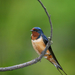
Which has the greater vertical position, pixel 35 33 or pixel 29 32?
pixel 35 33

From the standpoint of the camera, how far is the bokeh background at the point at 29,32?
118 inches

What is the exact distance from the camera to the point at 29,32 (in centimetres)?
321

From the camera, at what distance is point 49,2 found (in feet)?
10.6

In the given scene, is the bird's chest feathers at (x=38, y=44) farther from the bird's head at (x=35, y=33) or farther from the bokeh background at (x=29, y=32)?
the bokeh background at (x=29, y=32)

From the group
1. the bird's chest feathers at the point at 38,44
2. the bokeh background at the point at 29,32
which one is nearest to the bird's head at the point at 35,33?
the bird's chest feathers at the point at 38,44

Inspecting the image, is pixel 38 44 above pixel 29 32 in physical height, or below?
above

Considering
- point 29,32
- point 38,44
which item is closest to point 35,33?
point 38,44

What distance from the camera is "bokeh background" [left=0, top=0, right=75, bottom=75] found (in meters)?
2.99

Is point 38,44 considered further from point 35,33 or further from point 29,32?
point 29,32

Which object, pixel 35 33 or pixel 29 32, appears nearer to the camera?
pixel 35 33

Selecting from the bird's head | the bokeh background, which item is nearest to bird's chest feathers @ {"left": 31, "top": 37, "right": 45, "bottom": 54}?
the bird's head

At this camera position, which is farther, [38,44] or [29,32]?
[29,32]

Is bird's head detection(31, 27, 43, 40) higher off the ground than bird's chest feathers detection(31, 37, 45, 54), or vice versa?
bird's head detection(31, 27, 43, 40)

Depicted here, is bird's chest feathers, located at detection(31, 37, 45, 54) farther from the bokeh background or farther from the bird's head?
the bokeh background
